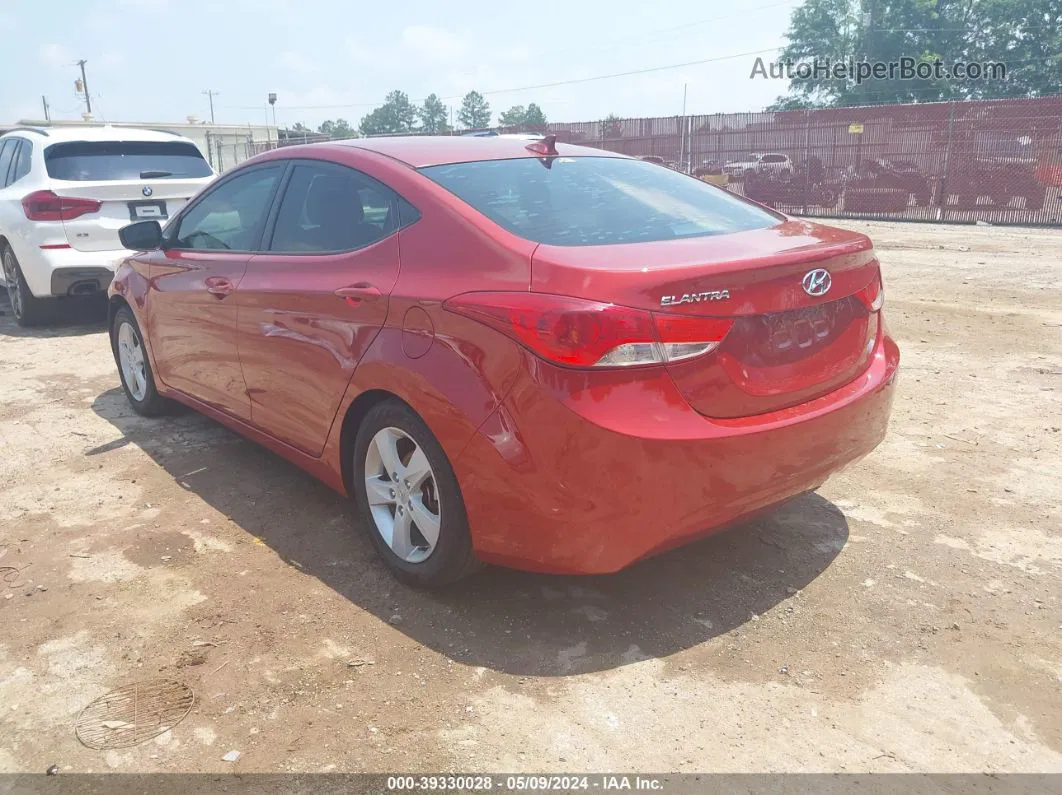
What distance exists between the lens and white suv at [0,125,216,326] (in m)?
7.38

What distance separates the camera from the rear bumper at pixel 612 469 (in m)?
2.40

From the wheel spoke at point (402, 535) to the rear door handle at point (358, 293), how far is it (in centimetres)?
79

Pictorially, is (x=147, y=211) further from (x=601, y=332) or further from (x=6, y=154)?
(x=601, y=332)

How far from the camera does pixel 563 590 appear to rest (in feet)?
10.3

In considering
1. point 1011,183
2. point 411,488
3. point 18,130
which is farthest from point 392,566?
point 1011,183

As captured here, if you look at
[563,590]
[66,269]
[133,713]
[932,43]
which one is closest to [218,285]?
[133,713]

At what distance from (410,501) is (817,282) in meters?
1.59

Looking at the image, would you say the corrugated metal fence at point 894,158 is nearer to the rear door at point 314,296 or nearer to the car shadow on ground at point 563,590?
the car shadow on ground at point 563,590

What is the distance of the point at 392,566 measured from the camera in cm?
315

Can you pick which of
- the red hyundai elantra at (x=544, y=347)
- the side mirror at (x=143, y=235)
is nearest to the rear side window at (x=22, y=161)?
the side mirror at (x=143, y=235)

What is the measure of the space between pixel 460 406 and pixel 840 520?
1950 mm

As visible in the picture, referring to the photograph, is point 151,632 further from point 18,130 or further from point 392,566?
point 18,130

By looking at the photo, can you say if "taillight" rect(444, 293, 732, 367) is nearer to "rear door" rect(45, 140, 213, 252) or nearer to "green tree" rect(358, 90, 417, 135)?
"rear door" rect(45, 140, 213, 252)

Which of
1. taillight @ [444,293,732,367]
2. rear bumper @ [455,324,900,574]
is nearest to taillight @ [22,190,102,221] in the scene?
rear bumper @ [455,324,900,574]
